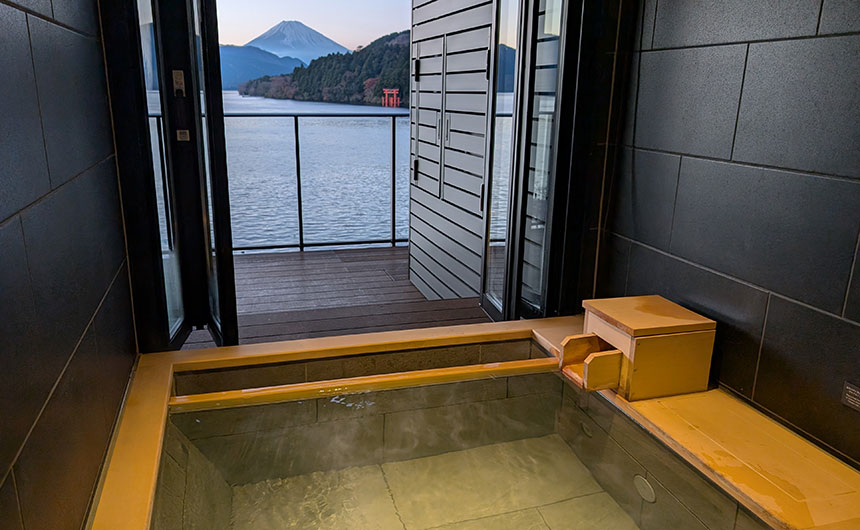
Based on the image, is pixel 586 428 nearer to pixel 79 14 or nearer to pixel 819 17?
pixel 819 17

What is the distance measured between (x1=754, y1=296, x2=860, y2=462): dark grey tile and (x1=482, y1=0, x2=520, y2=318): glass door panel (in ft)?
4.25

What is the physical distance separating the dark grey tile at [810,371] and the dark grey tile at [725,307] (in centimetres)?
5

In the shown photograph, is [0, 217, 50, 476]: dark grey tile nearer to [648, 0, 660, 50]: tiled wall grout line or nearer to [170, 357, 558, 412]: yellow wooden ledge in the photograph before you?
[170, 357, 558, 412]: yellow wooden ledge

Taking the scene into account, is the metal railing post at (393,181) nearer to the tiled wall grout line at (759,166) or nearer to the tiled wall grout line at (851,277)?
the tiled wall grout line at (759,166)

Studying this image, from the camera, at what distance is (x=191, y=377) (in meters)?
2.34

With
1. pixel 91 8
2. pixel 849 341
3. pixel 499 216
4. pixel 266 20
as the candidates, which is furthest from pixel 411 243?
pixel 849 341

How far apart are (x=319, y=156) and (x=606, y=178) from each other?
287 centimetres

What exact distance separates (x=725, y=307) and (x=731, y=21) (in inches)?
37.4

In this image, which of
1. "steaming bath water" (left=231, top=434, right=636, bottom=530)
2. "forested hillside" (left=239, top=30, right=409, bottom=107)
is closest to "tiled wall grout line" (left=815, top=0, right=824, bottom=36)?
"steaming bath water" (left=231, top=434, right=636, bottom=530)

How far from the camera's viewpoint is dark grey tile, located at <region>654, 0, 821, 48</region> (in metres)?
1.82

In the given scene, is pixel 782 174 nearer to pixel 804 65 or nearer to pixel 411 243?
pixel 804 65

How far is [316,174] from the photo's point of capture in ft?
16.6

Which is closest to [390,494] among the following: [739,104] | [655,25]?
[739,104]

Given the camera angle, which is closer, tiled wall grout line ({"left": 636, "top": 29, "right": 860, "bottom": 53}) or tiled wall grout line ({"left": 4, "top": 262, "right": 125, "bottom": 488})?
tiled wall grout line ({"left": 4, "top": 262, "right": 125, "bottom": 488})
